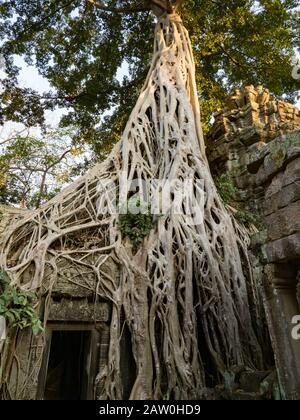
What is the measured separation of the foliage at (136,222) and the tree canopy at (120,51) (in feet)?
16.0

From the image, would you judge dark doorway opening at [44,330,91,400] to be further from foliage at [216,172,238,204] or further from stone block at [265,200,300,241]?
stone block at [265,200,300,241]

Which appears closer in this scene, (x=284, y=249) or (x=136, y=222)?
(x=284, y=249)

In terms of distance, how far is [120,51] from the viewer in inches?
300

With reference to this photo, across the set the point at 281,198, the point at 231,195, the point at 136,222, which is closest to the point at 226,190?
the point at 231,195

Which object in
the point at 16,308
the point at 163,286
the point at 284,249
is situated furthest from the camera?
the point at 163,286

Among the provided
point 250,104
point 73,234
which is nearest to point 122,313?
point 73,234

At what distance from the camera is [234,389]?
247cm

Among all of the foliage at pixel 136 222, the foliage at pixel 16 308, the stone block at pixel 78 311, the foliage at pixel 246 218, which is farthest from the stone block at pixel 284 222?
the foliage at pixel 246 218

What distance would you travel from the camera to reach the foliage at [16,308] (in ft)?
8.34

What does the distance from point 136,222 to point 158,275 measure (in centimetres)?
64

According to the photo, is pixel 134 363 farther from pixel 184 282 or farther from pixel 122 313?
pixel 184 282

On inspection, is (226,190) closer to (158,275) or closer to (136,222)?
(136,222)

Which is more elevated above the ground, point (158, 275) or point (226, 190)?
point (226, 190)

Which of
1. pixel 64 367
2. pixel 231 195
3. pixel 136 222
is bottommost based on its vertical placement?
pixel 64 367
